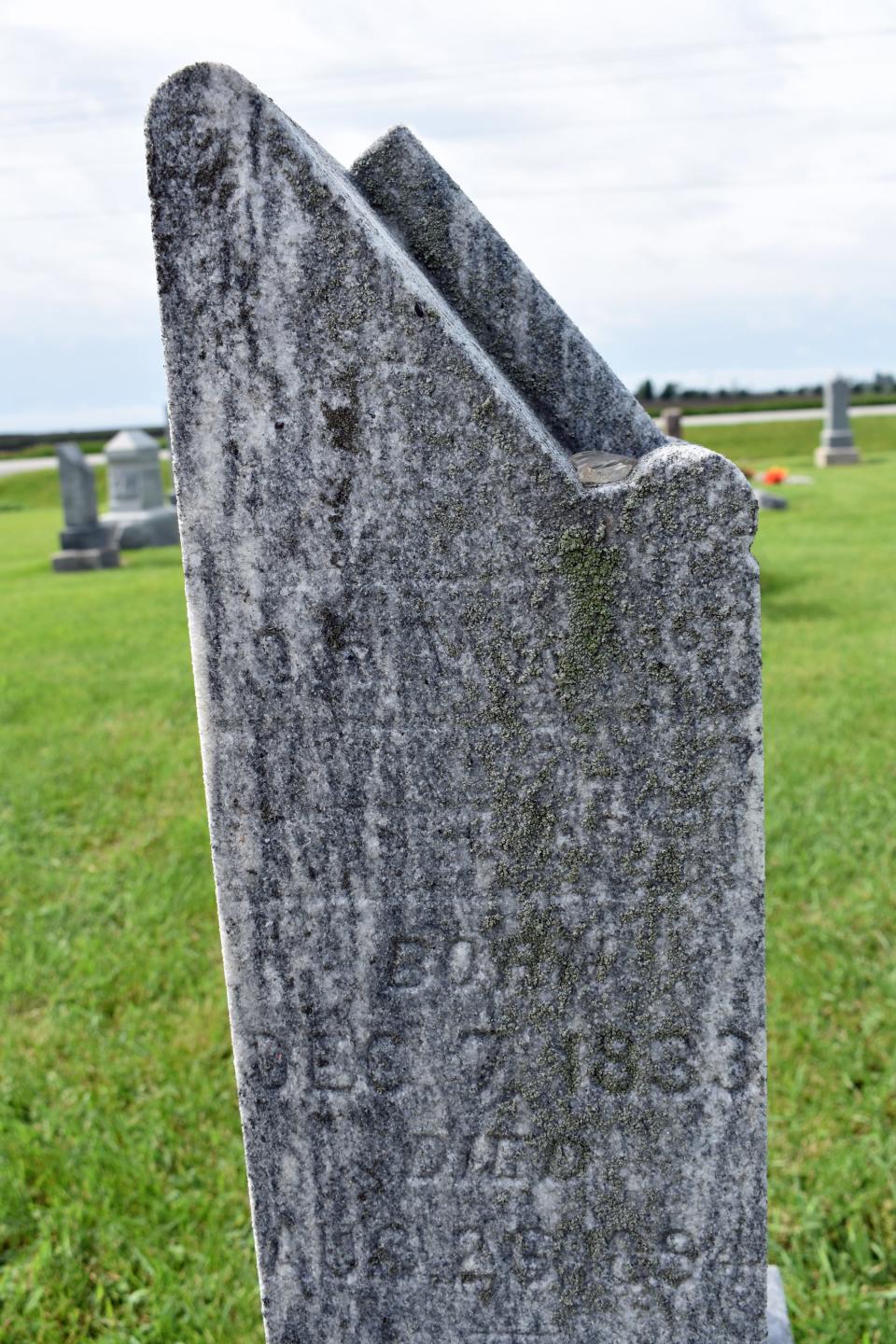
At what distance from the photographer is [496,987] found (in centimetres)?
138

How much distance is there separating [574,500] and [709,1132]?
80cm

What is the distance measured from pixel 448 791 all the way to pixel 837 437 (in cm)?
2097

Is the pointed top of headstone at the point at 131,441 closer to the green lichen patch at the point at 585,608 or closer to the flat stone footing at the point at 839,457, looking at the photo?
the flat stone footing at the point at 839,457

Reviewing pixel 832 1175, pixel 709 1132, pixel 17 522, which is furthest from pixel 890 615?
pixel 17 522

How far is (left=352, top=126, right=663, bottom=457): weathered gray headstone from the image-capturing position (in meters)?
1.42

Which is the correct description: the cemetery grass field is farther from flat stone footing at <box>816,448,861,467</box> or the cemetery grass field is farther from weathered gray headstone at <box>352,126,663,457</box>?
flat stone footing at <box>816,448,861,467</box>

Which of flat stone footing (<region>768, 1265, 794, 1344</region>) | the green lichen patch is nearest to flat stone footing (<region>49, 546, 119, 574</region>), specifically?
flat stone footing (<region>768, 1265, 794, 1344</region>)

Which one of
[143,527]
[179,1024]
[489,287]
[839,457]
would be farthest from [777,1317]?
[839,457]

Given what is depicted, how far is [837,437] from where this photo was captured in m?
20.5

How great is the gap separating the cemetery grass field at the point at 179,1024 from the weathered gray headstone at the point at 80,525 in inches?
263

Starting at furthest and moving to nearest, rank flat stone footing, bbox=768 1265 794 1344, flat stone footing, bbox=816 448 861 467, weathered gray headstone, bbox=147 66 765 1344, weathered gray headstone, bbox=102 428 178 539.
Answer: flat stone footing, bbox=816 448 861 467
weathered gray headstone, bbox=102 428 178 539
flat stone footing, bbox=768 1265 794 1344
weathered gray headstone, bbox=147 66 765 1344

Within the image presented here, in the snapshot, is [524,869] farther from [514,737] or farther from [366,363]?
[366,363]

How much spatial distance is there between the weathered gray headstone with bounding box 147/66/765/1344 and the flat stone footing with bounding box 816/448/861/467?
20483 mm

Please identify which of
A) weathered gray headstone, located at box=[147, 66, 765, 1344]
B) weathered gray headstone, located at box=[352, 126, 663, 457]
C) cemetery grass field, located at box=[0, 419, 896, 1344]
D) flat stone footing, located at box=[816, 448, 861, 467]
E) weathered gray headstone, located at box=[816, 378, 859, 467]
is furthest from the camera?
flat stone footing, located at box=[816, 448, 861, 467]
